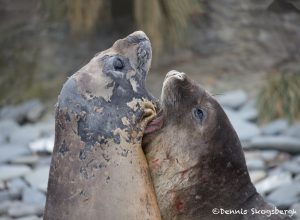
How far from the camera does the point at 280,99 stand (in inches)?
306

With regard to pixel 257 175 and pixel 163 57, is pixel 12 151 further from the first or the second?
pixel 257 175

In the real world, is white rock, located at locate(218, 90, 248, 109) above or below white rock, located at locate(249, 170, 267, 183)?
above

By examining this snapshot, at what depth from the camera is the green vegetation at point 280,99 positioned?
25.3 ft

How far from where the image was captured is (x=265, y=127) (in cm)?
769

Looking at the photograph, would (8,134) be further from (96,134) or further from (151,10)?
(96,134)

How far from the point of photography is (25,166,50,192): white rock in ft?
22.7

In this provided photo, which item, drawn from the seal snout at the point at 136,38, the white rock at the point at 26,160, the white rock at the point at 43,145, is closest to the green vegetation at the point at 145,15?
the white rock at the point at 43,145

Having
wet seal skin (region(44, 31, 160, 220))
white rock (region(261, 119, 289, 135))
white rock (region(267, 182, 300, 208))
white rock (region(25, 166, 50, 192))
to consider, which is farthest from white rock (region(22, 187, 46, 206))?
wet seal skin (region(44, 31, 160, 220))

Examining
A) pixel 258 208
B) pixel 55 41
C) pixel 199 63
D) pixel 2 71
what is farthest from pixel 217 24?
pixel 258 208

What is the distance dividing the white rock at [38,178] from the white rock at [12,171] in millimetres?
122

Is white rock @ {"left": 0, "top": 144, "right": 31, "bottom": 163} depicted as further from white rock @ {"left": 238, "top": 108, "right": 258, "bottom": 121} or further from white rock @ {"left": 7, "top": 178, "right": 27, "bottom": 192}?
white rock @ {"left": 238, "top": 108, "right": 258, "bottom": 121}

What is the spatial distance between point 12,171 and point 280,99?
2.40 metres

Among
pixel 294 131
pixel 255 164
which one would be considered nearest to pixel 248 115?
pixel 294 131

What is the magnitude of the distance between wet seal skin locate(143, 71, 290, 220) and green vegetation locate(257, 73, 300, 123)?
419 centimetres
